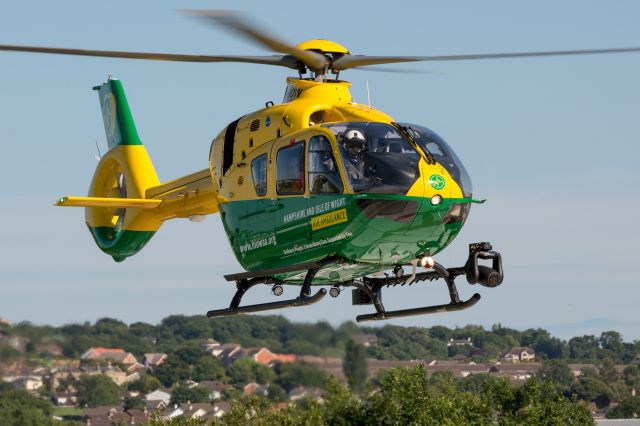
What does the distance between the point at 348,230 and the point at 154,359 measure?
251 feet

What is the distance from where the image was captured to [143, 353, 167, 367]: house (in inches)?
3826

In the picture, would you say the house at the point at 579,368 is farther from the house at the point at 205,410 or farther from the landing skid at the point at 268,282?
the landing skid at the point at 268,282

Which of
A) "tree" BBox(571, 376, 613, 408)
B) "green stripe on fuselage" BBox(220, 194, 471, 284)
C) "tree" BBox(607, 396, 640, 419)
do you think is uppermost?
"green stripe on fuselage" BBox(220, 194, 471, 284)

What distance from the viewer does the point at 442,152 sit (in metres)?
23.4

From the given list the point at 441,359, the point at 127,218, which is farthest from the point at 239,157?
the point at 441,359

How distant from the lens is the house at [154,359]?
319 ft

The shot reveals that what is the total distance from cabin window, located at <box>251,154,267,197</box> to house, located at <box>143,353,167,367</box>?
73207mm

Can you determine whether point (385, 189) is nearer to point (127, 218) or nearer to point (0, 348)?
point (127, 218)

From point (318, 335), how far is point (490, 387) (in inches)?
1793

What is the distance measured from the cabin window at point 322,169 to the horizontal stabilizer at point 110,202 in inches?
239

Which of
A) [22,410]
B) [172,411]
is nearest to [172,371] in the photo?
[172,411]

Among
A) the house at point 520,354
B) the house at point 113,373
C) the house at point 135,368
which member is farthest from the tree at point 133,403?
the house at point 520,354

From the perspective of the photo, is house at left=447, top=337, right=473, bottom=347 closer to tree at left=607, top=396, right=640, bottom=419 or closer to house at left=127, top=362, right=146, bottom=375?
tree at left=607, top=396, right=640, bottom=419

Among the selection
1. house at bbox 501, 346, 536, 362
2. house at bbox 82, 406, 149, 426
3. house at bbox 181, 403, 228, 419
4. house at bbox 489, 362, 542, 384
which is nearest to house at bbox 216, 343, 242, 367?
house at bbox 181, 403, 228, 419
